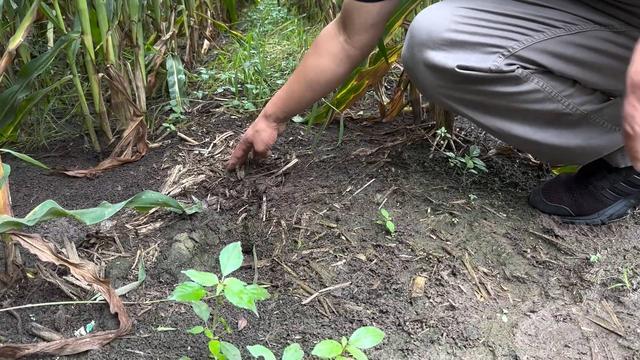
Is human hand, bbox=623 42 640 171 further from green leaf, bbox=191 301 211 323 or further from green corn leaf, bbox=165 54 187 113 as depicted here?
green corn leaf, bbox=165 54 187 113

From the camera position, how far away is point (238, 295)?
0.88 meters

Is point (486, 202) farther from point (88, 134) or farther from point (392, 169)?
point (88, 134)

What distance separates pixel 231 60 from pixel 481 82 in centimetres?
106

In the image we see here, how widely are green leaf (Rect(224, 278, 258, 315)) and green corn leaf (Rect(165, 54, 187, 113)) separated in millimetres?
963

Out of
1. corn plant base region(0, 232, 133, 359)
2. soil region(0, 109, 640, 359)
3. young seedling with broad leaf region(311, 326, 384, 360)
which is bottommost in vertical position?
soil region(0, 109, 640, 359)

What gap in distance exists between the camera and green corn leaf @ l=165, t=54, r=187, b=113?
1.76 metres

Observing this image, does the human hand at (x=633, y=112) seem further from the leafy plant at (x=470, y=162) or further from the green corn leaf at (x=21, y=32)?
the green corn leaf at (x=21, y=32)

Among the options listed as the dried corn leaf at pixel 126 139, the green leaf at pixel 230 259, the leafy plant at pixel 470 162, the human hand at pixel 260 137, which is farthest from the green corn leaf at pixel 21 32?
the leafy plant at pixel 470 162

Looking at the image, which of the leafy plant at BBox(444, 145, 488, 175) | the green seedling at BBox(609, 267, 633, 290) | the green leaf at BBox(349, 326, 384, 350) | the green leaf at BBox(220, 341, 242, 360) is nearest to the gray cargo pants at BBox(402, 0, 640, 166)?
the leafy plant at BBox(444, 145, 488, 175)

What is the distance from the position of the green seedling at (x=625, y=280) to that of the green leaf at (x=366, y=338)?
57 centimetres

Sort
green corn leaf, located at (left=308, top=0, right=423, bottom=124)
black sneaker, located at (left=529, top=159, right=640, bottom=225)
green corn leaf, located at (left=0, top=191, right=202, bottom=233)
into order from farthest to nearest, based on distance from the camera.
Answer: green corn leaf, located at (left=308, top=0, right=423, bottom=124), black sneaker, located at (left=529, top=159, right=640, bottom=225), green corn leaf, located at (left=0, top=191, right=202, bottom=233)

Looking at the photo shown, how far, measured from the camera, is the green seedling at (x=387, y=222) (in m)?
1.29

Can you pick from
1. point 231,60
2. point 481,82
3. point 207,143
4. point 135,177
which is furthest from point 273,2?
point 481,82

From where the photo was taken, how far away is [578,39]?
1268 millimetres
